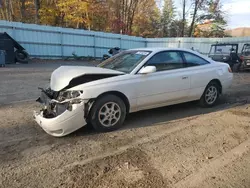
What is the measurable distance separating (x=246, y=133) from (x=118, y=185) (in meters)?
2.75

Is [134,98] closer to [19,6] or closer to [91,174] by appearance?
[91,174]

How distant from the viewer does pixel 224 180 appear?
274 centimetres

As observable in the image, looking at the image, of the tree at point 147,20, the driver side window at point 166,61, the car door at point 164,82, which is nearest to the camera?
the car door at point 164,82

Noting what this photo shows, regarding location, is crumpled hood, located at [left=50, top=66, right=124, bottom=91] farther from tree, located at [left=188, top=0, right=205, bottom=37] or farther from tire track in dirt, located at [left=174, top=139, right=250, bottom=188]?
tree, located at [left=188, top=0, right=205, bottom=37]

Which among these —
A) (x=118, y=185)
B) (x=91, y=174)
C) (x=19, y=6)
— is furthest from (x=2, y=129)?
(x=19, y=6)

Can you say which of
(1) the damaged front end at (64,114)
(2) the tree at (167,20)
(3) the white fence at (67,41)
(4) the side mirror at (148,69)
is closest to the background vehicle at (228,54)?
(3) the white fence at (67,41)

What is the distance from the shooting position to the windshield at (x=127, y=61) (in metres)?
4.68

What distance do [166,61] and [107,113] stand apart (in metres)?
1.81

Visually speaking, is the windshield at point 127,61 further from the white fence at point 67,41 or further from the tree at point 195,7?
the tree at point 195,7

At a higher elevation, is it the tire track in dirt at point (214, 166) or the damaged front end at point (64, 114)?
the damaged front end at point (64, 114)

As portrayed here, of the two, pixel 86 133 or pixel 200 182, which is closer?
pixel 200 182

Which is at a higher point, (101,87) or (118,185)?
(101,87)

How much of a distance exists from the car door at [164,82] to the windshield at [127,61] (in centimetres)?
21

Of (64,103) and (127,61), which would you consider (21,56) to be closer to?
(127,61)
